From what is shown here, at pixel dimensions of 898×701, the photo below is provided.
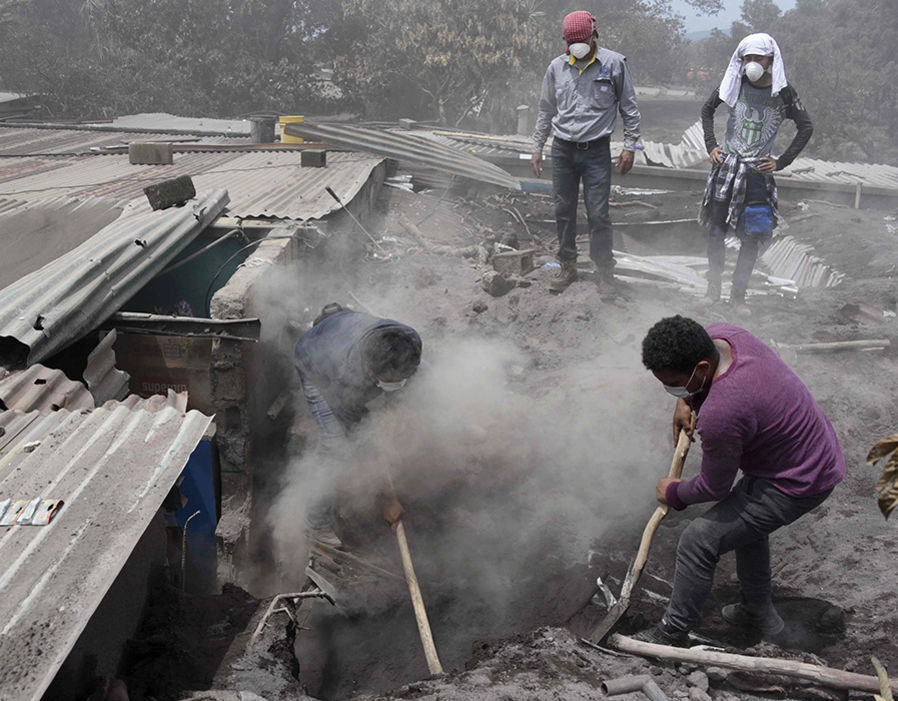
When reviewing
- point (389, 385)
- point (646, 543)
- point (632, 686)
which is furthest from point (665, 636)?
point (389, 385)

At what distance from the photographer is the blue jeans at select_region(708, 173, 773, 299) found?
5598mm

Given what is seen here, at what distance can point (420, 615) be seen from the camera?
3.66m

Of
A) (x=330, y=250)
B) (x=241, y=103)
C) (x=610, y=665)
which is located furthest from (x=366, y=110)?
(x=610, y=665)

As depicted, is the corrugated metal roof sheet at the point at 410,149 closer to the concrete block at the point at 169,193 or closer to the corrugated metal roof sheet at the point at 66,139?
the corrugated metal roof sheet at the point at 66,139

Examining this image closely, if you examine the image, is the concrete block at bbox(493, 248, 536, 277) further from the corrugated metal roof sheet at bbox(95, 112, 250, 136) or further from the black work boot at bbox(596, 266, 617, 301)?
the corrugated metal roof sheet at bbox(95, 112, 250, 136)

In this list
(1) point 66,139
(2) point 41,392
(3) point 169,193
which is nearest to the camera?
(2) point 41,392

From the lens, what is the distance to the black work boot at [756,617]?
3.35 metres

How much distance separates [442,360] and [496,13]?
52.6 feet

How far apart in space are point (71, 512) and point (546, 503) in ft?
9.99

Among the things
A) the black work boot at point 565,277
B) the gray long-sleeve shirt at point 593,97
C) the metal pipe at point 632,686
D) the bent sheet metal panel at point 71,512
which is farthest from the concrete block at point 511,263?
the metal pipe at point 632,686

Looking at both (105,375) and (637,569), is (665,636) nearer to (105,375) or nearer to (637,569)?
(637,569)

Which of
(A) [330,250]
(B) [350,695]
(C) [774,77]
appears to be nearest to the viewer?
(B) [350,695]

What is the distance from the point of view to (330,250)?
750cm

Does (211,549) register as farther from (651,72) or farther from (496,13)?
(651,72)
